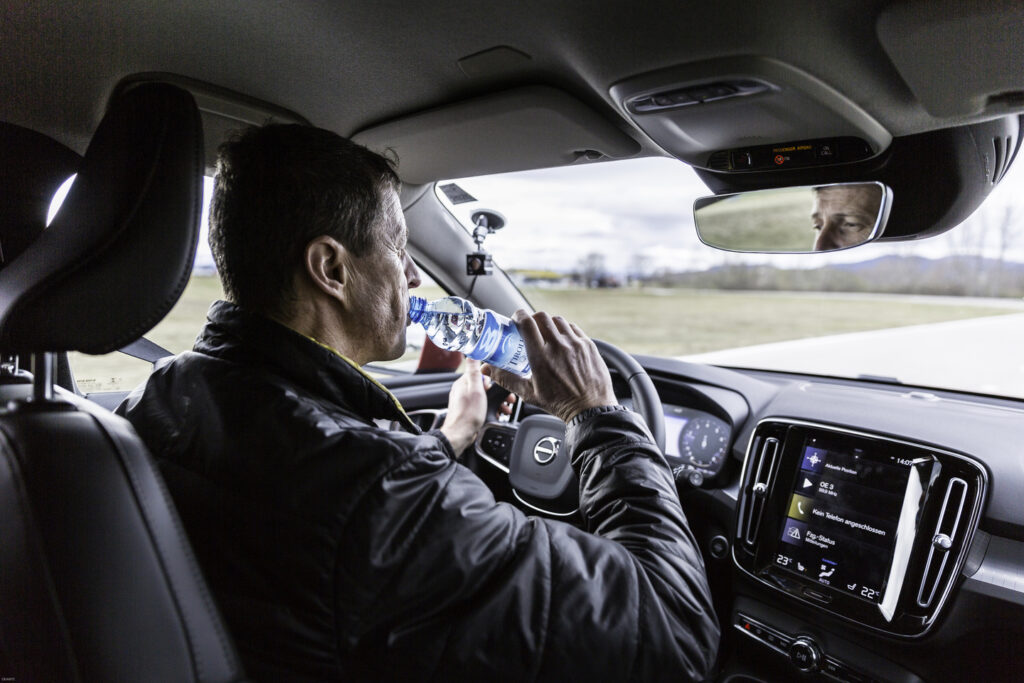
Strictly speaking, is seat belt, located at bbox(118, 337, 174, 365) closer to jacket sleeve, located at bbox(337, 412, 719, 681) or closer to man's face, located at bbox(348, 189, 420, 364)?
man's face, located at bbox(348, 189, 420, 364)

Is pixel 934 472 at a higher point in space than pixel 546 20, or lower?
lower

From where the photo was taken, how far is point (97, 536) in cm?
116

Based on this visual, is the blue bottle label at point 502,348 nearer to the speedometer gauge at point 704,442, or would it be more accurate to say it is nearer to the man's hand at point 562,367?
the man's hand at point 562,367

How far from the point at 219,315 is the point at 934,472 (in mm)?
1981

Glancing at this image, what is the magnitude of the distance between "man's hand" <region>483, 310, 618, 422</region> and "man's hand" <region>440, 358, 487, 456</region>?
83cm

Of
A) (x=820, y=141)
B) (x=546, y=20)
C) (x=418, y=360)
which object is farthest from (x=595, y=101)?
(x=418, y=360)

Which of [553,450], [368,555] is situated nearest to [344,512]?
[368,555]

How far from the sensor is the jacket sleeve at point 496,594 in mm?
1135

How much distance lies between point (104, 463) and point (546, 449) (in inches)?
62.5

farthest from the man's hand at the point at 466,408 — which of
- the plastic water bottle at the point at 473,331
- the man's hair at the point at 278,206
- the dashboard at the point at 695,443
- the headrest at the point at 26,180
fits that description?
the headrest at the point at 26,180

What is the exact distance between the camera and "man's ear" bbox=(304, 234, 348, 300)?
1.51 metres

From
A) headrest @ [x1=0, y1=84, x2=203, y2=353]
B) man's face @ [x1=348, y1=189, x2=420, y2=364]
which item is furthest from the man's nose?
headrest @ [x1=0, y1=84, x2=203, y2=353]

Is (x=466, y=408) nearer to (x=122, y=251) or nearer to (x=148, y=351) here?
(x=148, y=351)

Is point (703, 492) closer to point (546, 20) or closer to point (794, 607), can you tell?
point (794, 607)
